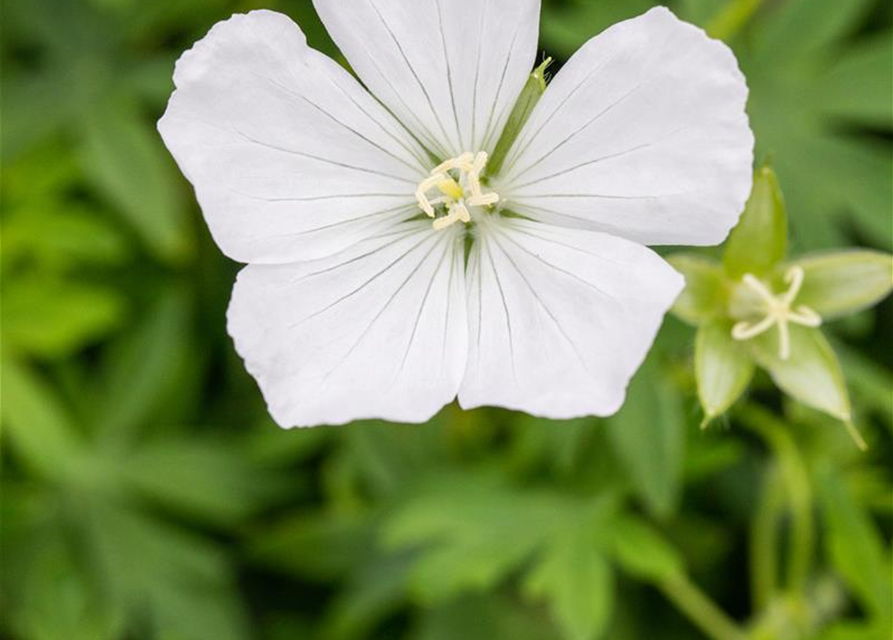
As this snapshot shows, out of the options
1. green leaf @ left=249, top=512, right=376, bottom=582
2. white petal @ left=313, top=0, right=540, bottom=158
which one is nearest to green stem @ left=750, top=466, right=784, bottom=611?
green leaf @ left=249, top=512, right=376, bottom=582

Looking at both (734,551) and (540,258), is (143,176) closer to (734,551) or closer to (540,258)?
(540,258)

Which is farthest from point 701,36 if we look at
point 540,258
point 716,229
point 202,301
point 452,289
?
point 202,301

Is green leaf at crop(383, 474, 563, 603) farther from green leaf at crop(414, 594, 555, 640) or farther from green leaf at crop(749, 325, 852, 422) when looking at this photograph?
green leaf at crop(749, 325, 852, 422)

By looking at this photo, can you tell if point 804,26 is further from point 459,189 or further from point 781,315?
point 459,189

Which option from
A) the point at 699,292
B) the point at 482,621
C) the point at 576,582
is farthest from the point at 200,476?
the point at 699,292

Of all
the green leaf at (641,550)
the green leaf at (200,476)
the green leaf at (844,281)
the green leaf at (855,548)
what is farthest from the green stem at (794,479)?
the green leaf at (200,476)
